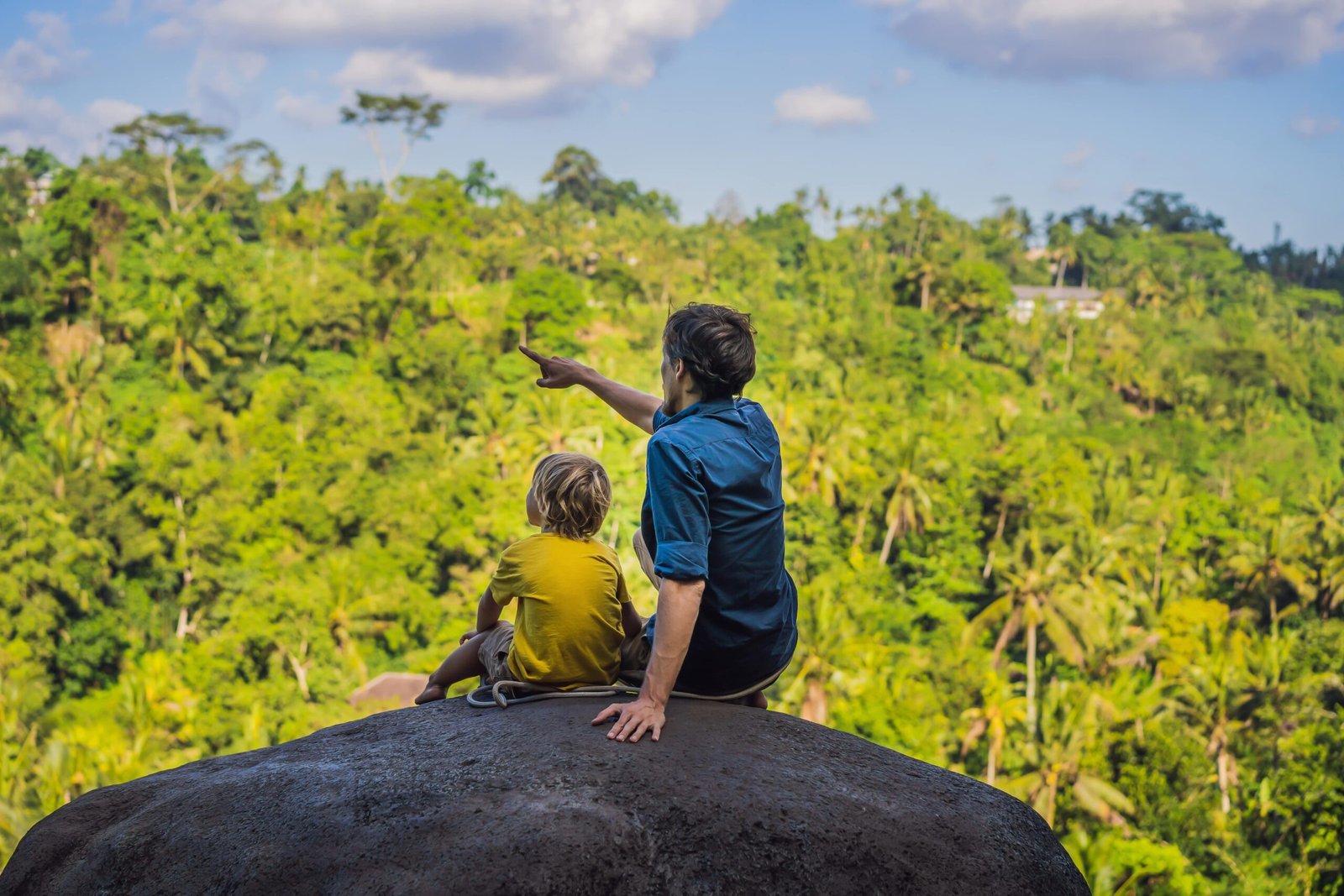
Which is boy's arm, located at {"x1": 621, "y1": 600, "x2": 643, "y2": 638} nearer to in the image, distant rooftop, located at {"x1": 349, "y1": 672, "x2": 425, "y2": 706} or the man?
the man

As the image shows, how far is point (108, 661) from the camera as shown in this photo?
3684 centimetres

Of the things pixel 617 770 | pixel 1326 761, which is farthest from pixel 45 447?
pixel 617 770

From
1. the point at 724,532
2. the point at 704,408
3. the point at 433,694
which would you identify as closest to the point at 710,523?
the point at 724,532

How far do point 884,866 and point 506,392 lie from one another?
4743cm

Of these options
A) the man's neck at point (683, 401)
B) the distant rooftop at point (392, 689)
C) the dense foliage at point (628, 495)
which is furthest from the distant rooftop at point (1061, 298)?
the man's neck at point (683, 401)

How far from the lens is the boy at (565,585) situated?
4172 mm

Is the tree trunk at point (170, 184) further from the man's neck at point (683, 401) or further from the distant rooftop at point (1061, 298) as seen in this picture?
the man's neck at point (683, 401)

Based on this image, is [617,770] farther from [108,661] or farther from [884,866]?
[108,661]

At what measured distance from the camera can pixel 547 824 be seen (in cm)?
328

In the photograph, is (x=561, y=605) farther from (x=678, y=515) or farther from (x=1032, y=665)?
(x=1032, y=665)

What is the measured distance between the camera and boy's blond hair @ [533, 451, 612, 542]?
420 centimetres

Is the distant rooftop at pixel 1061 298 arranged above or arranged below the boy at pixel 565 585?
above

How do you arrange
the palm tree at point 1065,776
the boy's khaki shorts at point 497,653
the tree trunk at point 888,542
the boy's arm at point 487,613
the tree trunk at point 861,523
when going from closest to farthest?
the boy's khaki shorts at point 497,653 → the boy's arm at point 487,613 → the palm tree at point 1065,776 → the tree trunk at point 888,542 → the tree trunk at point 861,523

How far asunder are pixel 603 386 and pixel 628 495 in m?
36.2
